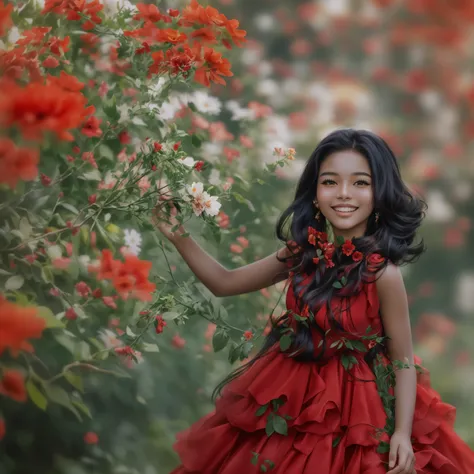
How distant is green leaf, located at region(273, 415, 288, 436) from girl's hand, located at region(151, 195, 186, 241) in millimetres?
430

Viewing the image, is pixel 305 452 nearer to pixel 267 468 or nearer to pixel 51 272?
pixel 267 468

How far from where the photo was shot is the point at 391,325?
1742mm

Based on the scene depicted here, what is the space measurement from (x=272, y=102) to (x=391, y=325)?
2.00 meters

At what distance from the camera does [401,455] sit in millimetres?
1617

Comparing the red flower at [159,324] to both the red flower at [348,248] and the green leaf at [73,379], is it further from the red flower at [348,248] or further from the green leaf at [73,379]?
the red flower at [348,248]

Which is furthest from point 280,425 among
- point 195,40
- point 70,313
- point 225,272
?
point 195,40

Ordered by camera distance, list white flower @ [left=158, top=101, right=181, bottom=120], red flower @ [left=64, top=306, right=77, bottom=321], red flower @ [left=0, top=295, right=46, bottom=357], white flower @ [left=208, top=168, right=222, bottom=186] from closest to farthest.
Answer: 1. red flower @ [left=0, top=295, right=46, bottom=357]
2. red flower @ [left=64, top=306, right=77, bottom=321]
3. white flower @ [left=158, top=101, right=181, bottom=120]
4. white flower @ [left=208, top=168, right=222, bottom=186]

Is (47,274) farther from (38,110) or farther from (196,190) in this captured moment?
(38,110)

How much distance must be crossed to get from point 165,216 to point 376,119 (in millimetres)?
2537

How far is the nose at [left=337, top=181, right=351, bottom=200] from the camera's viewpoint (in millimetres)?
1766

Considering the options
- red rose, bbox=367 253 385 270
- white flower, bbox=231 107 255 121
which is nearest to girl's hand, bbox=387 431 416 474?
red rose, bbox=367 253 385 270

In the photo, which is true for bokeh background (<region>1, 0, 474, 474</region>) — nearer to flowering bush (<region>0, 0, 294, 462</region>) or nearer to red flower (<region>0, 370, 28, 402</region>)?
flowering bush (<region>0, 0, 294, 462</region>)

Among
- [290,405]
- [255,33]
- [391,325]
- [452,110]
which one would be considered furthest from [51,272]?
[452,110]

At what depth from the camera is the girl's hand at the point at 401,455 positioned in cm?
161
